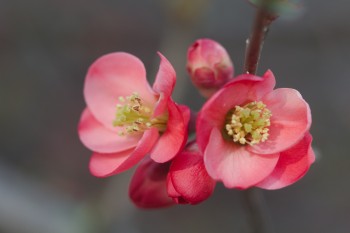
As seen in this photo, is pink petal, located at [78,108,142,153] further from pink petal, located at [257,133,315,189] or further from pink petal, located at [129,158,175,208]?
pink petal, located at [257,133,315,189]

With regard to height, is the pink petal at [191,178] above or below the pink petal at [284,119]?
below

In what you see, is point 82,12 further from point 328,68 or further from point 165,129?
point 165,129

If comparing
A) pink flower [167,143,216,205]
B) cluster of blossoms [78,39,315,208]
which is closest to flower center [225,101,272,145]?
cluster of blossoms [78,39,315,208]

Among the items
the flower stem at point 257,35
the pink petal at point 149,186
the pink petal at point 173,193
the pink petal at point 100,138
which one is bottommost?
the pink petal at point 149,186

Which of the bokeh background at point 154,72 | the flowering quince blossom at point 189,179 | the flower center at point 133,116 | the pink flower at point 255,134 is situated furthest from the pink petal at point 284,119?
the bokeh background at point 154,72

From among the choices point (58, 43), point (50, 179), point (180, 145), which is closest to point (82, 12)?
point (58, 43)

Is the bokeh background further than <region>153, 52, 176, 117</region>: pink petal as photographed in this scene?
Yes

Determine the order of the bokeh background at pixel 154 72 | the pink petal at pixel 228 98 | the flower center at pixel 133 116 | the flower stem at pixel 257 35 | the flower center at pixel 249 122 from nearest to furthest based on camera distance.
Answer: the flower stem at pixel 257 35 → the pink petal at pixel 228 98 → the flower center at pixel 249 122 → the flower center at pixel 133 116 → the bokeh background at pixel 154 72

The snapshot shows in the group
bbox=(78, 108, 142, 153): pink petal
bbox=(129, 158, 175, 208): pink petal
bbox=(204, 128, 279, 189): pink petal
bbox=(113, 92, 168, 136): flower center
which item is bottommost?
bbox=(129, 158, 175, 208): pink petal

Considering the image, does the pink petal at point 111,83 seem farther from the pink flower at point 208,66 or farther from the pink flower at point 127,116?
the pink flower at point 208,66
